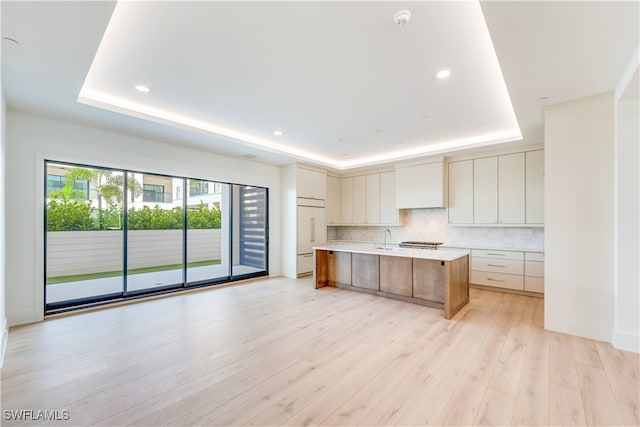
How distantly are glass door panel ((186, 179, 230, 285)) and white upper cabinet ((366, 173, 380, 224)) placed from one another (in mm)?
3724

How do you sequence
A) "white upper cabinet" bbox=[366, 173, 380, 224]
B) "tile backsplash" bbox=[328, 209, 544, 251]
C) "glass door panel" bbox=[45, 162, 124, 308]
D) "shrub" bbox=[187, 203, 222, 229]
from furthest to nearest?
1. "shrub" bbox=[187, 203, 222, 229]
2. "white upper cabinet" bbox=[366, 173, 380, 224]
3. "tile backsplash" bbox=[328, 209, 544, 251]
4. "glass door panel" bbox=[45, 162, 124, 308]

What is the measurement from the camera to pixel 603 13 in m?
1.84

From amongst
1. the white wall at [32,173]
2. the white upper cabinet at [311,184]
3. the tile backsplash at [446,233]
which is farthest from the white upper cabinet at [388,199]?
the white wall at [32,173]

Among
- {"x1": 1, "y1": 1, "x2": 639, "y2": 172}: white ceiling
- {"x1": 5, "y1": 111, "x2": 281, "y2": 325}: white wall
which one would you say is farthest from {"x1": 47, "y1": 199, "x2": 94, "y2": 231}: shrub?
{"x1": 1, "y1": 1, "x2": 639, "y2": 172}: white ceiling

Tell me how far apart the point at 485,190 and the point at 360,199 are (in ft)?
9.50

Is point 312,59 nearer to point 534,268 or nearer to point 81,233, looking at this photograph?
point 534,268

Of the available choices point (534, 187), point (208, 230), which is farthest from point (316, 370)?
point (208, 230)

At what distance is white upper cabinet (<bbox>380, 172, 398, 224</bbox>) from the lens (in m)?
6.69

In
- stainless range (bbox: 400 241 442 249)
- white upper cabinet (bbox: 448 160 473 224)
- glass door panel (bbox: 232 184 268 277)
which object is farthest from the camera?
glass door panel (bbox: 232 184 268 277)

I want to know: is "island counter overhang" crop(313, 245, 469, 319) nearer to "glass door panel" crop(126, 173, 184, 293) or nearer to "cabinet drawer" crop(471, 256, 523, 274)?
"cabinet drawer" crop(471, 256, 523, 274)

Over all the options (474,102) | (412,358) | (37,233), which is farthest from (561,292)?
(37,233)

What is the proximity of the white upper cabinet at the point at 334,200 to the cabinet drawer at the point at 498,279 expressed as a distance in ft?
11.7

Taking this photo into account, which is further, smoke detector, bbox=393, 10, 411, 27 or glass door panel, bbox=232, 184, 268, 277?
glass door panel, bbox=232, 184, 268, 277

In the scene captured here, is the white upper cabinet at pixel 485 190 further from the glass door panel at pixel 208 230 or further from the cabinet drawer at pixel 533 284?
the glass door panel at pixel 208 230
